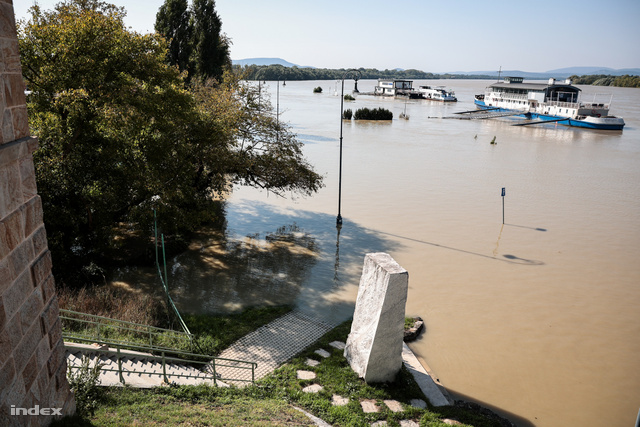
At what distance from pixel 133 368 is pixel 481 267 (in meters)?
14.5

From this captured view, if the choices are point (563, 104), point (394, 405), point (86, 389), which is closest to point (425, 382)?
point (394, 405)

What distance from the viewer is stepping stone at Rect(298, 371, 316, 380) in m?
10.5

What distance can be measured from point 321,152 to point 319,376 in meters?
33.6

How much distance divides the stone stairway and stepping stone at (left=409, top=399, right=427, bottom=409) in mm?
4315

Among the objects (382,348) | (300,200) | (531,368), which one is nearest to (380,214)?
(300,200)

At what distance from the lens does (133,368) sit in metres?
9.33

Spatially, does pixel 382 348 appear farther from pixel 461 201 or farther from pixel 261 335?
pixel 461 201

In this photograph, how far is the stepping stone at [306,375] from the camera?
1053 centimetres

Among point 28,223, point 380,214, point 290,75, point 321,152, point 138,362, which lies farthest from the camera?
point 290,75

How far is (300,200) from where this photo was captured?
28234 millimetres

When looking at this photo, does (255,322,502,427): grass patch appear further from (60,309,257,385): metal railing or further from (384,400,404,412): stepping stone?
(60,309,257,385): metal railing

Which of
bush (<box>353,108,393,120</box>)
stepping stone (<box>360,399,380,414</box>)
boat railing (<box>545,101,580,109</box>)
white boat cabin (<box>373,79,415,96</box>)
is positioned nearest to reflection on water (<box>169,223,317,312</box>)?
stepping stone (<box>360,399,380,414</box>)

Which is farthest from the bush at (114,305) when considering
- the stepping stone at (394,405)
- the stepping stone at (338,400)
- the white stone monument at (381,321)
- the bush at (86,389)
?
the stepping stone at (394,405)

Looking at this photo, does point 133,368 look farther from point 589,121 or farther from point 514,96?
point 514,96
